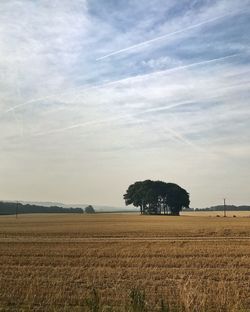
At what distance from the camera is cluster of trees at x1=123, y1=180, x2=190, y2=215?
6732 inches

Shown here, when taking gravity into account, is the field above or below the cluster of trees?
below

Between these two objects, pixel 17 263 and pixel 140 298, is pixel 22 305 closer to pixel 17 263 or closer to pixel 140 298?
pixel 140 298

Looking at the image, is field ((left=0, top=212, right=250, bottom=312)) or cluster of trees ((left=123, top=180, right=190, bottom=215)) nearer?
field ((left=0, top=212, right=250, bottom=312))

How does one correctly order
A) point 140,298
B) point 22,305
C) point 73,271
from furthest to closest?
1. point 73,271
2. point 22,305
3. point 140,298

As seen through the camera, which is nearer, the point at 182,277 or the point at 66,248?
the point at 182,277

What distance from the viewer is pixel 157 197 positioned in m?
174

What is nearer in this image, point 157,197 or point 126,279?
point 126,279

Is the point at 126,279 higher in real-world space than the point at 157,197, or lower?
lower

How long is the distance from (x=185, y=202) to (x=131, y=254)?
13793cm

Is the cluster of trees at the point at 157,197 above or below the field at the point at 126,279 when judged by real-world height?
above

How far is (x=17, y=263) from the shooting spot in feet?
98.0

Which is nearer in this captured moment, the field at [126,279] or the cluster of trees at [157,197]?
the field at [126,279]

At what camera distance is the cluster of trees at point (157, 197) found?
171000mm

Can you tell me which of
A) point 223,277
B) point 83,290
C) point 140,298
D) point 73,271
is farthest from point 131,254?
point 140,298
